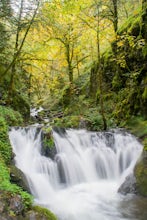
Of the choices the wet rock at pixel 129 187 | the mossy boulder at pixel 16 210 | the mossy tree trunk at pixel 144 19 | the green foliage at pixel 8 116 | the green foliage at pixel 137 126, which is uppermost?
the mossy tree trunk at pixel 144 19

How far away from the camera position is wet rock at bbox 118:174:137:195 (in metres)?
7.09

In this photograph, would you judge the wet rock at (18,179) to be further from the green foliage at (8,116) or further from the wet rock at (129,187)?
the green foliage at (8,116)

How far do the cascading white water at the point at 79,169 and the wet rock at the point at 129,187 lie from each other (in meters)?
0.20

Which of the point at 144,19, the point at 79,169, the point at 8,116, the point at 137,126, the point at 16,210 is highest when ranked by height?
the point at 144,19

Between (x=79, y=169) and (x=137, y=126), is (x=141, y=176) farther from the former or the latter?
(x=137, y=126)

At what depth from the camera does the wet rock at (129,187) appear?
23.3 ft

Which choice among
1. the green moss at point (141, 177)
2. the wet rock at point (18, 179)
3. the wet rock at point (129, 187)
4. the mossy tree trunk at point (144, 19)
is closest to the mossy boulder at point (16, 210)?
the wet rock at point (18, 179)

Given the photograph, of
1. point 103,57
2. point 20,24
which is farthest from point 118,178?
point 103,57

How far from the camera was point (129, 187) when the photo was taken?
715 cm

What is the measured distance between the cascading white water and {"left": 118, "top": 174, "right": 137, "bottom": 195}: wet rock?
20 centimetres

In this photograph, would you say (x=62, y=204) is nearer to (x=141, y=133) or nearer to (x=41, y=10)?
(x=141, y=133)

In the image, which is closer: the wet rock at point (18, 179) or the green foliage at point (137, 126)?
the wet rock at point (18, 179)

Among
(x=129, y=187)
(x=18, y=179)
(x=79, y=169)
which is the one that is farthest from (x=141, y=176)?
(x=18, y=179)

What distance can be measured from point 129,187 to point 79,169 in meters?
2.09
